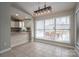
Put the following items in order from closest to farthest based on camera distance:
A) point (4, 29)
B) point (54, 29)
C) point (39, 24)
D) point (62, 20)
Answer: point (62, 20)
point (54, 29)
point (39, 24)
point (4, 29)

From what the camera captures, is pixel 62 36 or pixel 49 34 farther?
pixel 49 34

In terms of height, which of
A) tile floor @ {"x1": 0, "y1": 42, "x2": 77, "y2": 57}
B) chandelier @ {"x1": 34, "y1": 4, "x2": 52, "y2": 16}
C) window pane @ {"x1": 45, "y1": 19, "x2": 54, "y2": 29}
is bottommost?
tile floor @ {"x1": 0, "y1": 42, "x2": 77, "y2": 57}

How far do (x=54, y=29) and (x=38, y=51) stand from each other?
32.5 inches

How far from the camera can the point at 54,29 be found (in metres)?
1.92

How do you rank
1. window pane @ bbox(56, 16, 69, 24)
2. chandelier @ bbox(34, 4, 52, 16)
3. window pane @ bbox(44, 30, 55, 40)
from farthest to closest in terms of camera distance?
1. window pane @ bbox(44, 30, 55, 40)
2. chandelier @ bbox(34, 4, 52, 16)
3. window pane @ bbox(56, 16, 69, 24)

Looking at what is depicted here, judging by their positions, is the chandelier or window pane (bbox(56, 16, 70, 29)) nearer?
window pane (bbox(56, 16, 70, 29))

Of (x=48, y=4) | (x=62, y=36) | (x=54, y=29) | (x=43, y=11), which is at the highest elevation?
(x=48, y=4)

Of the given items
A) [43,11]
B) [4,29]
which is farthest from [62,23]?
[4,29]

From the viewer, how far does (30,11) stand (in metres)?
1.96

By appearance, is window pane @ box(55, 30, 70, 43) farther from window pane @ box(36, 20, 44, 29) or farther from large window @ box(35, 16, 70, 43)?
window pane @ box(36, 20, 44, 29)

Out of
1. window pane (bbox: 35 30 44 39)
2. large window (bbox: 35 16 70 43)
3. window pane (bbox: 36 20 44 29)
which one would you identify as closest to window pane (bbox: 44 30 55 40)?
large window (bbox: 35 16 70 43)

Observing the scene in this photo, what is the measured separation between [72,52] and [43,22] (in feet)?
3.53

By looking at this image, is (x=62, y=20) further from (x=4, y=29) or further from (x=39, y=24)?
(x=4, y=29)

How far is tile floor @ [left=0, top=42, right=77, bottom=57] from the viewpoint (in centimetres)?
191
